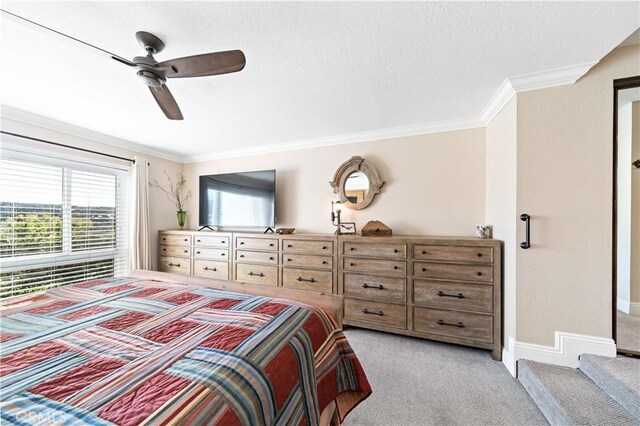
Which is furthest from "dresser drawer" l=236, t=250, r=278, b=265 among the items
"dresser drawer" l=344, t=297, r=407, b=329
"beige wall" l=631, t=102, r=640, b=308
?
"beige wall" l=631, t=102, r=640, b=308

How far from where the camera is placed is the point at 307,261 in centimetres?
291

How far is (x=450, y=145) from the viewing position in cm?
281

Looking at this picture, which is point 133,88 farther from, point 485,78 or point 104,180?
point 485,78

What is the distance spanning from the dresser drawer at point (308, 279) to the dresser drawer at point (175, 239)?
65.4 inches

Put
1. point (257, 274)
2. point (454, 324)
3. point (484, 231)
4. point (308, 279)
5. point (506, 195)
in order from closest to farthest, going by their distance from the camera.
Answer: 1. point (506, 195)
2. point (454, 324)
3. point (484, 231)
4. point (308, 279)
5. point (257, 274)

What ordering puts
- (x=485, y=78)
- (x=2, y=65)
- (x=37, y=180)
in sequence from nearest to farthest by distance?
(x=2, y=65)
(x=485, y=78)
(x=37, y=180)

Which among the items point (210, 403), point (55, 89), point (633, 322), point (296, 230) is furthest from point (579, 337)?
point (55, 89)

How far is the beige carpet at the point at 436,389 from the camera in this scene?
5.13 ft

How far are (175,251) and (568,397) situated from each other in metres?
4.37

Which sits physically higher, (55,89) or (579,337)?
(55,89)

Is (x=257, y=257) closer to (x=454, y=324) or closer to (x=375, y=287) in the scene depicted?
(x=375, y=287)

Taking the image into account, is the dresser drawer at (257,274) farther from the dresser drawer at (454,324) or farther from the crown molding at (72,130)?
the crown molding at (72,130)

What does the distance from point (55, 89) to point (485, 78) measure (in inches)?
140

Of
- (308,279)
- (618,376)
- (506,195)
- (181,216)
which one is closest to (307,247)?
(308,279)
